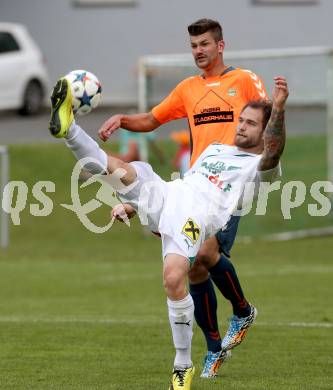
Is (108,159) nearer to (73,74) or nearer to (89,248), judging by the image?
(73,74)

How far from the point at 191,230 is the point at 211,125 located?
4.84 ft

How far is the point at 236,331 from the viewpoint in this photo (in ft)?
30.1

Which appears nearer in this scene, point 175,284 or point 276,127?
point 175,284

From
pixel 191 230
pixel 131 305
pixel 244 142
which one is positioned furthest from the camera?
pixel 131 305

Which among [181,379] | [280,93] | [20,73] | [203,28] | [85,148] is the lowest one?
[20,73]

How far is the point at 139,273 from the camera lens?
54.3 ft

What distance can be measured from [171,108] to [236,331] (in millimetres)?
1852

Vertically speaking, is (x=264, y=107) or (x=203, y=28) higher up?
(x=203, y=28)

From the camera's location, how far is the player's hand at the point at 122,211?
8.31 metres

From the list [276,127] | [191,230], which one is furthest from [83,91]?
[276,127]

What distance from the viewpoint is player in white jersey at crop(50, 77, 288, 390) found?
784 centimetres

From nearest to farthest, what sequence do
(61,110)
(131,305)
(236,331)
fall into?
1. (61,110)
2. (236,331)
3. (131,305)

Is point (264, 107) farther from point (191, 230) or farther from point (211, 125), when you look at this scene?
point (191, 230)

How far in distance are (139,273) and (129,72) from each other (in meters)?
16.1
